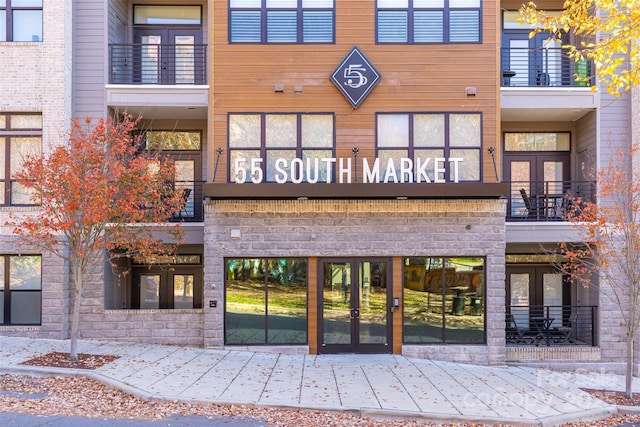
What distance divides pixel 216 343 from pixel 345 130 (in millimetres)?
6387

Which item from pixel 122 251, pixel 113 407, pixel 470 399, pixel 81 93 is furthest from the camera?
pixel 122 251

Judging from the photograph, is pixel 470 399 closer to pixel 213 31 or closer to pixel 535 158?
pixel 535 158

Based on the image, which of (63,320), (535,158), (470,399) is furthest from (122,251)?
(535,158)

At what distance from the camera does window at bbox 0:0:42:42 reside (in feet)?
48.8

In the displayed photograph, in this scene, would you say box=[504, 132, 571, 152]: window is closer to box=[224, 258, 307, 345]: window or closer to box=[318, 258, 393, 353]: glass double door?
box=[318, 258, 393, 353]: glass double door

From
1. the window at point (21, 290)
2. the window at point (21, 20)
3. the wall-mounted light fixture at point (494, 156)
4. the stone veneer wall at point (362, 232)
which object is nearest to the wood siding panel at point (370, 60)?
the wall-mounted light fixture at point (494, 156)

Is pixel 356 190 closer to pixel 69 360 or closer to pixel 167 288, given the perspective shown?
pixel 69 360

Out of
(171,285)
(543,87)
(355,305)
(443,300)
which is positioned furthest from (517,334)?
(171,285)

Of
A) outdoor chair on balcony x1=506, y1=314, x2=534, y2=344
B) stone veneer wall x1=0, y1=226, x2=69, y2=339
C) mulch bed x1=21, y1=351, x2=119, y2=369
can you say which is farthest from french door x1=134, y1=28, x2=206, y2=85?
outdoor chair on balcony x1=506, y1=314, x2=534, y2=344

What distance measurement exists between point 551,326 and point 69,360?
13.4m

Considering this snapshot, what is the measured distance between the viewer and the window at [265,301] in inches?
563

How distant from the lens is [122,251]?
642 inches

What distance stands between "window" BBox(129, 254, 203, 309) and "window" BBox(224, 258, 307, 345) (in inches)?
141

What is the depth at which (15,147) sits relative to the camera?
14.9m
